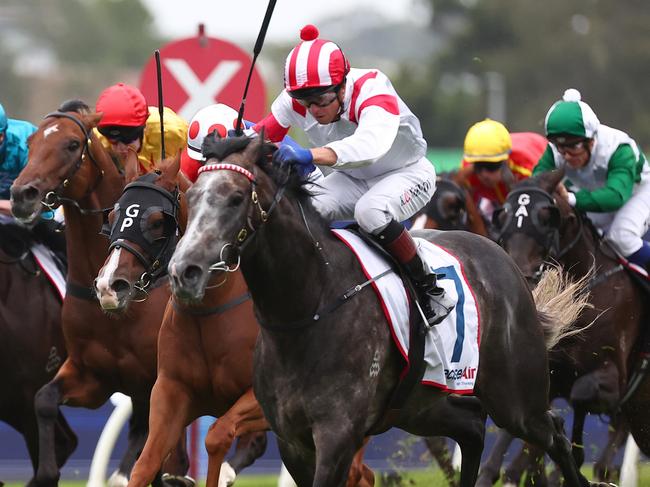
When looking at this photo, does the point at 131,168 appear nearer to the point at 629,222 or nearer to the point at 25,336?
the point at 25,336

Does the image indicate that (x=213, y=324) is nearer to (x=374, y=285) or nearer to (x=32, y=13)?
(x=374, y=285)

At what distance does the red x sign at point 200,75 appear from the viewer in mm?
9352

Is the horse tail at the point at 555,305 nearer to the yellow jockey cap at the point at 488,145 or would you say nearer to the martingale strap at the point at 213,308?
the martingale strap at the point at 213,308

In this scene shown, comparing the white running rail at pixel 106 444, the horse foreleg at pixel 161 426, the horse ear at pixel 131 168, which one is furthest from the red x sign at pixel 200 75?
the horse foreleg at pixel 161 426

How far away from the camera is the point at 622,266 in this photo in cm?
838

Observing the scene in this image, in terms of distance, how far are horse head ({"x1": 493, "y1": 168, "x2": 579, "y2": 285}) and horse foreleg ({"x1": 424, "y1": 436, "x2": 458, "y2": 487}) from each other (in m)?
1.46

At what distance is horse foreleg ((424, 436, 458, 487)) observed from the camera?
8.69 meters

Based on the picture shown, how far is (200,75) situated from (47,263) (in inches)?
71.7

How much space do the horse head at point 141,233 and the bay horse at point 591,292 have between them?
2321 mm

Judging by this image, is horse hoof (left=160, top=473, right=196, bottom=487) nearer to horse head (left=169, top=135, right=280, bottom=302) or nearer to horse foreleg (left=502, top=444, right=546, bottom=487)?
horse foreleg (left=502, top=444, right=546, bottom=487)

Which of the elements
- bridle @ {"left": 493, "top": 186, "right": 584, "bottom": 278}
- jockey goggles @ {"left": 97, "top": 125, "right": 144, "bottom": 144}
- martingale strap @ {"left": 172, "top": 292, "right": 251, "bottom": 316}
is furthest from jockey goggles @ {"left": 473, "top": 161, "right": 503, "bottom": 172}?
martingale strap @ {"left": 172, "top": 292, "right": 251, "bottom": 316}

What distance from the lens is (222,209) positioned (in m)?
5.10

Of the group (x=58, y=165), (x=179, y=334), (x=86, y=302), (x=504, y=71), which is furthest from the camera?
(x=504, y=71)

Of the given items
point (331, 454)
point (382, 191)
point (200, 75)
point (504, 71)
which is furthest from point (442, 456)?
point (504, 71)
